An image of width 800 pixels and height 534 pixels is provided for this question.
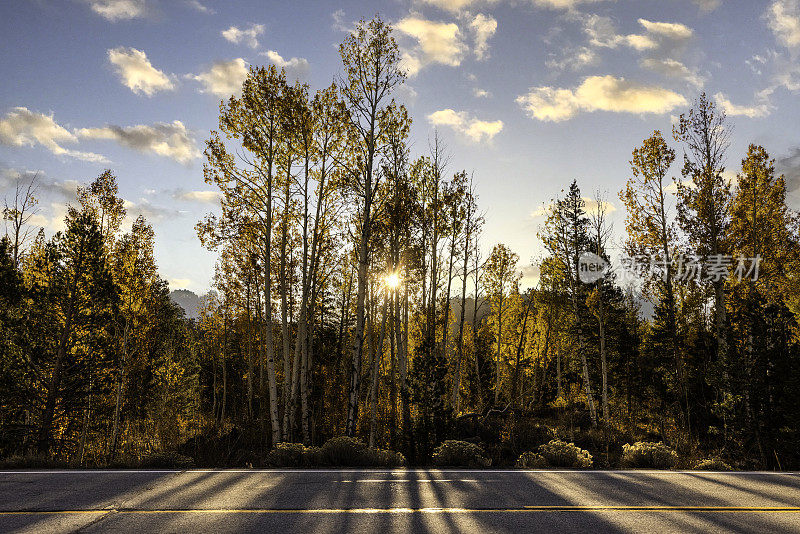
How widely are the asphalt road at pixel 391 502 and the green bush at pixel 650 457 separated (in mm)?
1965

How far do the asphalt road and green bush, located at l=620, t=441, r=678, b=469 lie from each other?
6.45 feet

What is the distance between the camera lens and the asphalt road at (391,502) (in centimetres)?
559

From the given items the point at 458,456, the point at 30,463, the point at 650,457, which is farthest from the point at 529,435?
the point at 30,463

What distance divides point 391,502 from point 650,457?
312 inches

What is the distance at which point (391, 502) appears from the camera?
21.6 feet

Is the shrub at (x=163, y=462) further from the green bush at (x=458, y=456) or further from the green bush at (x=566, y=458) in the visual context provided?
the green bush at (x=566, y=458)

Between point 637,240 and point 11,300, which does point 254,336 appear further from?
point 637,240

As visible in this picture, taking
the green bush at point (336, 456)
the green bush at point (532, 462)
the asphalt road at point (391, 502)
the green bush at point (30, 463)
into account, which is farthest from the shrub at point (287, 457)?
the green bush at point (532, 462)

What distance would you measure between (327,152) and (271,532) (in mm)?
13419

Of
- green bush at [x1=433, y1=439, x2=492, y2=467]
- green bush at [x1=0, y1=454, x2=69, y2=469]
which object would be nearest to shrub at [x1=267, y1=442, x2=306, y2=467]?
green bush at [x1=433, y1=439, x2=492, y2=467]

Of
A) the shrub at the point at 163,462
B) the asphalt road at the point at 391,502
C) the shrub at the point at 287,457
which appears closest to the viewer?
the asphalt road at the point at 391,502

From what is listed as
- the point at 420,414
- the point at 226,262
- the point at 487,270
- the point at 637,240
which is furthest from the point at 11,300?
the point at 637,240

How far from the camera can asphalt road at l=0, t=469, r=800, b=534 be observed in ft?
18.4

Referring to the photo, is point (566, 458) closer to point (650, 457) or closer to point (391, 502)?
point (650, 457)
